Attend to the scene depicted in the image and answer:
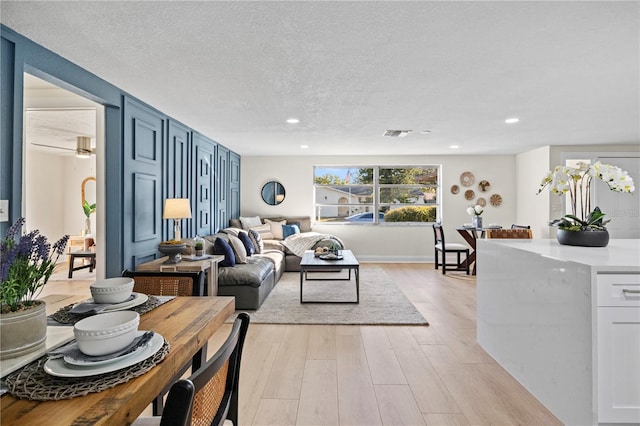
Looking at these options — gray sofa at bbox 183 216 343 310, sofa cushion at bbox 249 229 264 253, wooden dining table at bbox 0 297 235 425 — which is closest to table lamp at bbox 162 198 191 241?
gray sofa at bbox 183 216 343 310

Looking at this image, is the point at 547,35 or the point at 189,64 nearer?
the point at 547,35

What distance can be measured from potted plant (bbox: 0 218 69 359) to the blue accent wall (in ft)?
5.27

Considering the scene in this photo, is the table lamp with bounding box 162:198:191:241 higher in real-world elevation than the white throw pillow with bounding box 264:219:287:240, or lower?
higher

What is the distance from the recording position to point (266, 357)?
276 cm

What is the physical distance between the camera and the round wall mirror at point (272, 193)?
7477 mm

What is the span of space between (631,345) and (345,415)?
60.3 inches

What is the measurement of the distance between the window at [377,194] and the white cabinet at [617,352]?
5.84 m

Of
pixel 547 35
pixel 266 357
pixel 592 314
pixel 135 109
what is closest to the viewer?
pixel 592 314

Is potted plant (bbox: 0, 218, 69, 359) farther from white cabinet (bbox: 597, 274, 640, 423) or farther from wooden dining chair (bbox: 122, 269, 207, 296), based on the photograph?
white cabinet (bbox: 597, 274, 640, 423)

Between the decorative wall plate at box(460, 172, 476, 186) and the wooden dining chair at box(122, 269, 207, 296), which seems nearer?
the wooden dining chair at box(122, 269, 207, 296)

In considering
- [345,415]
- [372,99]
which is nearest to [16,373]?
[345,415]

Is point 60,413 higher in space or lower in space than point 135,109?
lower

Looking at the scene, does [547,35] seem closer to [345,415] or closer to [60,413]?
[345,415]

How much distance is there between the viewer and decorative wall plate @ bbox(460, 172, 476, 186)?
24.2 ft
